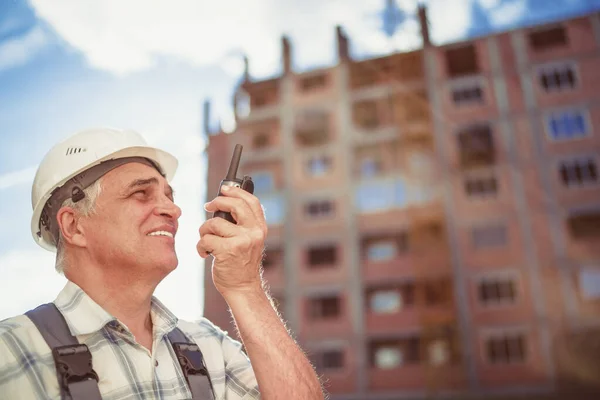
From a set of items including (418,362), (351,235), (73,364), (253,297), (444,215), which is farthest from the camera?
(351,235)

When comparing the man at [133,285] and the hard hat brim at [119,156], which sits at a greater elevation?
the hard hat brim at [119,156]

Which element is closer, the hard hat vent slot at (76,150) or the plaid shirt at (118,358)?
the plaid shirt at (118,358)

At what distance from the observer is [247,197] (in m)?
2.07

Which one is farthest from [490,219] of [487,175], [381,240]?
[381,240]

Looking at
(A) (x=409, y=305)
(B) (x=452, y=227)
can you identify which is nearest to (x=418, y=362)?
(A) (x=409, y=305)

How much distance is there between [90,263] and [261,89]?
4131 centimetres

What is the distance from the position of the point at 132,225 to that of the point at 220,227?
2.10 feet

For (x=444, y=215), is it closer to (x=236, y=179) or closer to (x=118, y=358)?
(x=236, y=179)

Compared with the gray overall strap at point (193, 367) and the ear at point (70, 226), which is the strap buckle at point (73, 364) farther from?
the ear at point (70, 226)

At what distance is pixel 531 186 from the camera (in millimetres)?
32312

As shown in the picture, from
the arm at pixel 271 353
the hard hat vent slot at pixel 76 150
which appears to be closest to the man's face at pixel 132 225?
the hard hat vent slot at pixel 76 150

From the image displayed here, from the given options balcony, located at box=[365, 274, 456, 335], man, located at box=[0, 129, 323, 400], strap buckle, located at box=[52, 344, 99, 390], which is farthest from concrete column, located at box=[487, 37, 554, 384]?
strap buckle, located at box=[52, 344, 99, 390]

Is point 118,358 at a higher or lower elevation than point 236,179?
lower

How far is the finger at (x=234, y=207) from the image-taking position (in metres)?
2.02
